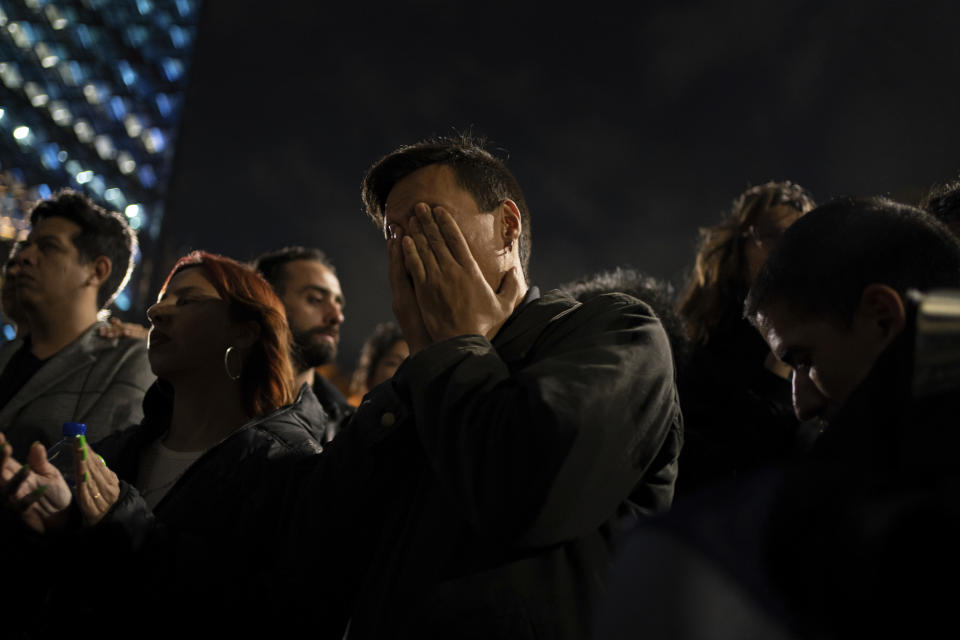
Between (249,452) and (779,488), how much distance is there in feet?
5.90

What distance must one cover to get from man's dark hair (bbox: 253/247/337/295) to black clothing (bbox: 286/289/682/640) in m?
2.93

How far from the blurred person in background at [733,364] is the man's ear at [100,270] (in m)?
2.94

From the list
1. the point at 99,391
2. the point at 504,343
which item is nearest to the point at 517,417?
the point at 504,343

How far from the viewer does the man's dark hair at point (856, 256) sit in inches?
49.9

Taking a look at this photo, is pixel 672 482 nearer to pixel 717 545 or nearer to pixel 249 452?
pixel 717 545

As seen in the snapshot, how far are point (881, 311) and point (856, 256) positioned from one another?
0.41 ft

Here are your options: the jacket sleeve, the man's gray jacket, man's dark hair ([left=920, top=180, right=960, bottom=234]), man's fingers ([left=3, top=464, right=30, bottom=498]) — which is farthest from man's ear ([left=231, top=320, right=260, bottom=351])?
man's dark hair ([left=920, top=180, right=960, bottom=234])

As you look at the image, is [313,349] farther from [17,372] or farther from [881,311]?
[881,311]

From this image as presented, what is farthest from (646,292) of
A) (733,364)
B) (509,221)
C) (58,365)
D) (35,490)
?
(58,365)

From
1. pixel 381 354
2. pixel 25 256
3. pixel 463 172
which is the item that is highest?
pixel 25 256

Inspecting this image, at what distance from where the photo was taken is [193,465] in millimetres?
2090

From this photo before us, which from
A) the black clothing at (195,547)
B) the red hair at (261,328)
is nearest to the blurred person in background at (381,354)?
the red hair at (261,328)

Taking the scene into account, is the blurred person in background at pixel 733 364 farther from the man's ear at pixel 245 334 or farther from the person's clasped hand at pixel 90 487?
the man's ear at pixel 245 334

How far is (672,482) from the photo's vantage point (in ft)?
4.73
